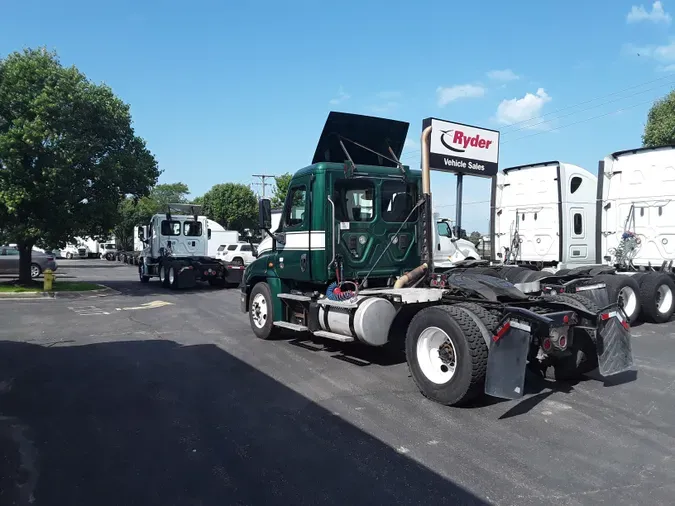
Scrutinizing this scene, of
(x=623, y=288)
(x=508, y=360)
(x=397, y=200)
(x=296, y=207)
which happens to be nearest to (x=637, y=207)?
(x=623, y=288)

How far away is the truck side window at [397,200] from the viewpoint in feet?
27.2

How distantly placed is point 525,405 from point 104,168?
1619 centimetres

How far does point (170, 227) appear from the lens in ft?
73.8

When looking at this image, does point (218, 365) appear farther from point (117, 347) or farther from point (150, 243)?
point (150, 243)

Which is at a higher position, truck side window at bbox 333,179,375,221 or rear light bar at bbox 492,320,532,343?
truck side window at bbox 333,179,375,221

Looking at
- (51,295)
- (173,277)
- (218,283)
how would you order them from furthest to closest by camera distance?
(218,283)
(173,277)
(51,295)

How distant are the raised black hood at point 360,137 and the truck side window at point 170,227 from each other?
15.0m

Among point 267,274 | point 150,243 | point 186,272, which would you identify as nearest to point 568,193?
point 267,274

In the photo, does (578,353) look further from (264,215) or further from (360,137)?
(264,215)

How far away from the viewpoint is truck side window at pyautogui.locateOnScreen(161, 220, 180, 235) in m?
22.4

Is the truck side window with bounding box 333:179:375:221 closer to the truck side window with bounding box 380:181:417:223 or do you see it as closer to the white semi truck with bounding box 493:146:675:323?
the truck side window with bounding box 380:181:417:223

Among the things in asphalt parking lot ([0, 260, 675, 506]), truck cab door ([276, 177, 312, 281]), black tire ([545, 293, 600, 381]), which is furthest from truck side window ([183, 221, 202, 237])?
black tire ([545, 293, 600, 381])

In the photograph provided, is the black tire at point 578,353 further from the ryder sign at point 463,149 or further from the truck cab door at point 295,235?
the ryder sign at point 463,149

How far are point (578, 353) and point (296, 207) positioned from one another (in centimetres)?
456
